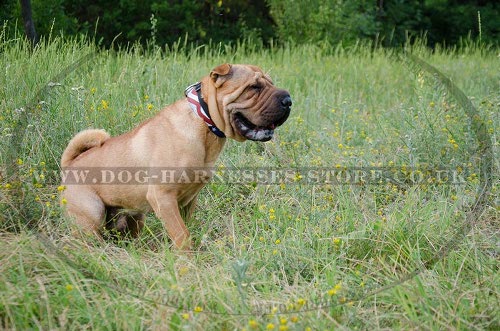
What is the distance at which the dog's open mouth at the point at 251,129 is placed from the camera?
427 cm

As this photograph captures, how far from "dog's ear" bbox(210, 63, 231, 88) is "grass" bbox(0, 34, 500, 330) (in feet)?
3.50

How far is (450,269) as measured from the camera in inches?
149

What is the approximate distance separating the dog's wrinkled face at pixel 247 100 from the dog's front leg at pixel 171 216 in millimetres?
660

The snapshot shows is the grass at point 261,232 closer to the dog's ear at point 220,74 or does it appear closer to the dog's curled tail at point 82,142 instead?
the dog's curled tail at point 82,142

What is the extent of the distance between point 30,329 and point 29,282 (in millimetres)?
386

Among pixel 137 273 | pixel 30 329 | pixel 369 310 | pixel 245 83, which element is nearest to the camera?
pixel 30 329

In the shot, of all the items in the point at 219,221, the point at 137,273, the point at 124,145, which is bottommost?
the point at 219,221

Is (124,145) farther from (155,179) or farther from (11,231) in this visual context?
(11,231)

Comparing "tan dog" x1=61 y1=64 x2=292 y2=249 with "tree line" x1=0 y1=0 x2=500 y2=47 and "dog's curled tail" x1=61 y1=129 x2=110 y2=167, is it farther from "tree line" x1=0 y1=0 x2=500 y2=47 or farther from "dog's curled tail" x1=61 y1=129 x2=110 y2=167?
"tree line" x1=0 y1=0 x2=500 y2=47

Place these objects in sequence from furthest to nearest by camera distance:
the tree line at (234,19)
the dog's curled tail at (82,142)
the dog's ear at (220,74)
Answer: the tree line at (234,19), the dog's curled tail at (82,142), the dog's ear at (220,74)

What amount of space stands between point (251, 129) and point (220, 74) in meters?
0.45

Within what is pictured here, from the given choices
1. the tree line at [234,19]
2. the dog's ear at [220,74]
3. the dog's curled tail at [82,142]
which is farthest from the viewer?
the tree line at [234,19]

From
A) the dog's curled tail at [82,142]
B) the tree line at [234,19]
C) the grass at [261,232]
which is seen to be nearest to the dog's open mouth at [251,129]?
the grass at [261,232]

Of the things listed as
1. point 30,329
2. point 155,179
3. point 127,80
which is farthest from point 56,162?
point 30,329
